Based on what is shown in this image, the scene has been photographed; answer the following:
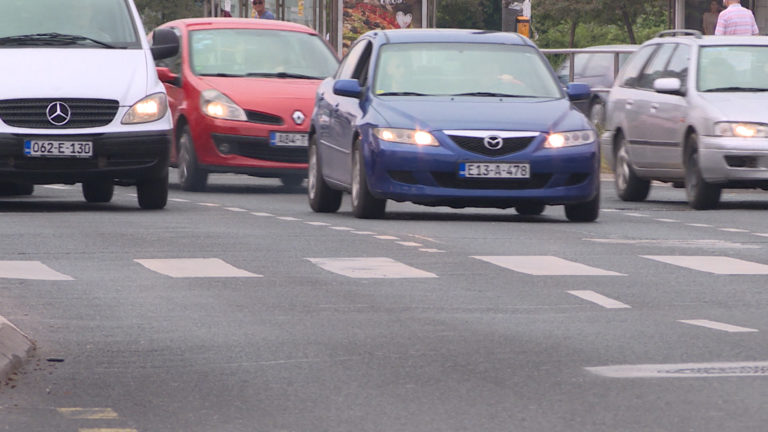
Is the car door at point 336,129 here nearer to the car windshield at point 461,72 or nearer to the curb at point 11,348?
the car windshield at point 461,72

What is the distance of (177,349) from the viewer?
8.37 meters

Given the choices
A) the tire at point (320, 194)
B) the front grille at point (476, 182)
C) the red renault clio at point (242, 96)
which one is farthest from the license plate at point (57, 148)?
the red renault clio at point (242, 96)

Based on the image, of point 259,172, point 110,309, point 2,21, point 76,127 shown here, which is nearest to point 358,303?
point 110,309

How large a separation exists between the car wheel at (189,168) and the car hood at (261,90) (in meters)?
0.58

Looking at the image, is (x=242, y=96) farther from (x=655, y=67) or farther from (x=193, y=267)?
(x=193, y=267)

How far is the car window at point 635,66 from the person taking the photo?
20.8 metres

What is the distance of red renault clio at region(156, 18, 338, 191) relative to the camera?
816 inches

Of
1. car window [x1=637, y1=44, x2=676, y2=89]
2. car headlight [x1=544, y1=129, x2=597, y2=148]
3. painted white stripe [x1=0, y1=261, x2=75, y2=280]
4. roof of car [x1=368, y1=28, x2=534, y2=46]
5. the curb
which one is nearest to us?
the curb

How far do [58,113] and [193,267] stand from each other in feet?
16.1

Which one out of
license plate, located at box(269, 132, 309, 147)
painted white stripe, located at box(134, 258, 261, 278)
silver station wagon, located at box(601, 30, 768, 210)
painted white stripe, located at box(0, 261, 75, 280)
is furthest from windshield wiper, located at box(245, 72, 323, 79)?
painted white stripe, located at box(0, 261, 75, 280)

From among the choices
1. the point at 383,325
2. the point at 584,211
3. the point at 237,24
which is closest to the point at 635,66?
the point at 237,24

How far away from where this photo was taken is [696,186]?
737 inches

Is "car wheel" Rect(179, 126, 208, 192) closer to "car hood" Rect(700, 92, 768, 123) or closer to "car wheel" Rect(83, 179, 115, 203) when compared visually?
"car wheel" Rect(83, 179, 115, 203)

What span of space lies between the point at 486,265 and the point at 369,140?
3.88 meters
